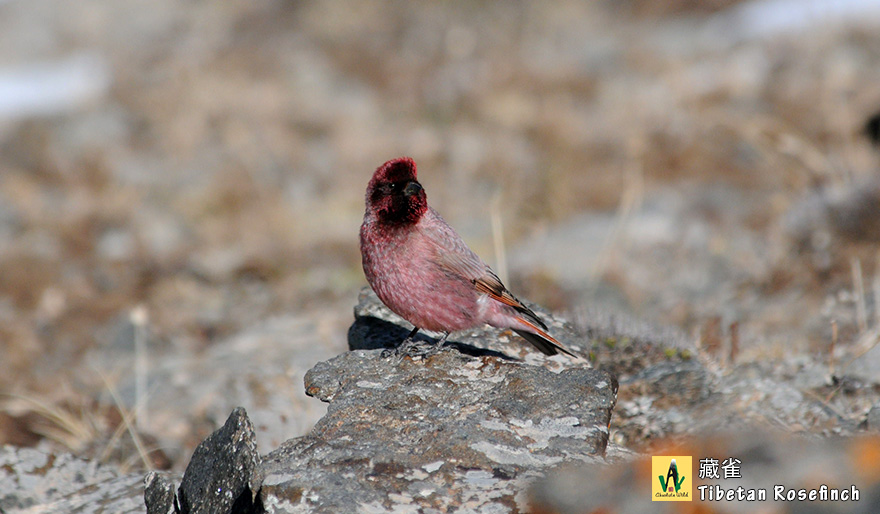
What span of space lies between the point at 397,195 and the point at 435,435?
126 cm

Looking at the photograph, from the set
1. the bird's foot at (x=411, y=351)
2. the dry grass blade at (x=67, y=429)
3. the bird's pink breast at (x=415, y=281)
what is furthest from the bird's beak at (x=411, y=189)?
the dry grass blade at (x=67, y=429)

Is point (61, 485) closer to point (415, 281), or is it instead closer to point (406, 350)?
point (406, 350)

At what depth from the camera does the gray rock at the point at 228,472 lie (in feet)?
10.7

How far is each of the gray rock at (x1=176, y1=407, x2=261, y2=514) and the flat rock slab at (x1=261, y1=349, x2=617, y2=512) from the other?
0.28ft

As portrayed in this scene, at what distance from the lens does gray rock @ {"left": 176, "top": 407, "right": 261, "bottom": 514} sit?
327cm

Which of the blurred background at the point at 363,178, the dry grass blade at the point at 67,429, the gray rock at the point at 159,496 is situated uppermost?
the blurred background at the point at 363,178

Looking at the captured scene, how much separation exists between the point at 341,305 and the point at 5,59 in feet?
36.9

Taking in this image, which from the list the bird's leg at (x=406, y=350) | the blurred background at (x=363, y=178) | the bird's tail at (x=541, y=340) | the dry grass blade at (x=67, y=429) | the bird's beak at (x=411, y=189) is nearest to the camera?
the bird's beak at (x=411, y=189)

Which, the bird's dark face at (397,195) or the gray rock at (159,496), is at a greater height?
the bird's dark face at (397,195)

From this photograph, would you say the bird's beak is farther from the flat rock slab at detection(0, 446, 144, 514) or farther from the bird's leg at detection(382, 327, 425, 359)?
the flat rock slab at detection(0, 446, 144, 514)

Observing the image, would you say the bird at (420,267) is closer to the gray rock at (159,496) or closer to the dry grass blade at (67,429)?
the gray rock at (159,496)

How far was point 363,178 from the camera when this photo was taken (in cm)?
1220

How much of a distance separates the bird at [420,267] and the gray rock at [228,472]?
3.62 ft

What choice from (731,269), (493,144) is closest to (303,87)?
(493,144)
